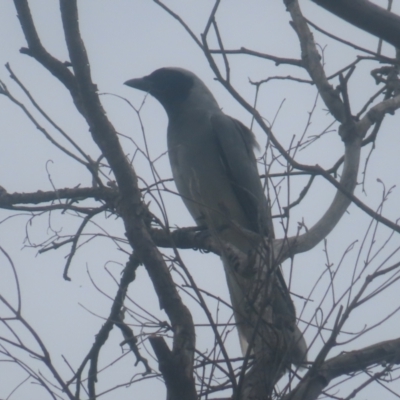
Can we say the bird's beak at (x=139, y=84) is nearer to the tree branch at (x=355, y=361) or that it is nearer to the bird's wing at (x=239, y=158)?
the bird's wing at (x=239, y=158)

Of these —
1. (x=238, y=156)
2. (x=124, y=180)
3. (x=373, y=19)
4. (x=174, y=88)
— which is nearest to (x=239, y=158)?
(x=238, y=156)

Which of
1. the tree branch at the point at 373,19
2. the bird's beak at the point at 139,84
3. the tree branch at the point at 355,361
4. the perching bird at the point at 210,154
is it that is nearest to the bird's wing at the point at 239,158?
the perching bird at the point at 210,154

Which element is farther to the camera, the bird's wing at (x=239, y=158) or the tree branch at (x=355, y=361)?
the bird's wing at (x=239, y=158)

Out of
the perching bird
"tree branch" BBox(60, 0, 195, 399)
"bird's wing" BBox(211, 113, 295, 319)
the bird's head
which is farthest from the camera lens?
the bird's head

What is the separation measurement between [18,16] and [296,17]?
1870 mm

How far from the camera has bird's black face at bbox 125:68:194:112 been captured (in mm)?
6840

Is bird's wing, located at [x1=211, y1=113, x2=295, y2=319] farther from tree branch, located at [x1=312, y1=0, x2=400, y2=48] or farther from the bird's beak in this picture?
tree branch, located at [x1=312, y1=0, x2=400, y2=48]

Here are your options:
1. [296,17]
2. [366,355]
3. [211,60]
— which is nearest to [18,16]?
[211,60]

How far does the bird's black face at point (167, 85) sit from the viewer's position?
6840mm

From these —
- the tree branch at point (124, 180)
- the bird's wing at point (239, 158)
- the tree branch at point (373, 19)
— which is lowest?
the tree branch at point (373, 19)

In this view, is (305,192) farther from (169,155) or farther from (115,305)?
(169,155)

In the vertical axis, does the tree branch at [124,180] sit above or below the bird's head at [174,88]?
below

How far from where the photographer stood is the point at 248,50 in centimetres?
386

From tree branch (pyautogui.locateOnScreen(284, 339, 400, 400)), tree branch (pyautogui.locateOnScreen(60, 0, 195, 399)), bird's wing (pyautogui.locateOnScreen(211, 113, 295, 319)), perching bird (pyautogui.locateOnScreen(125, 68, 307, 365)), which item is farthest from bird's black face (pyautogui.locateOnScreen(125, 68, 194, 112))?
tree branch (pyautogui.locateOnScreen(284, 339, 400, 400))
